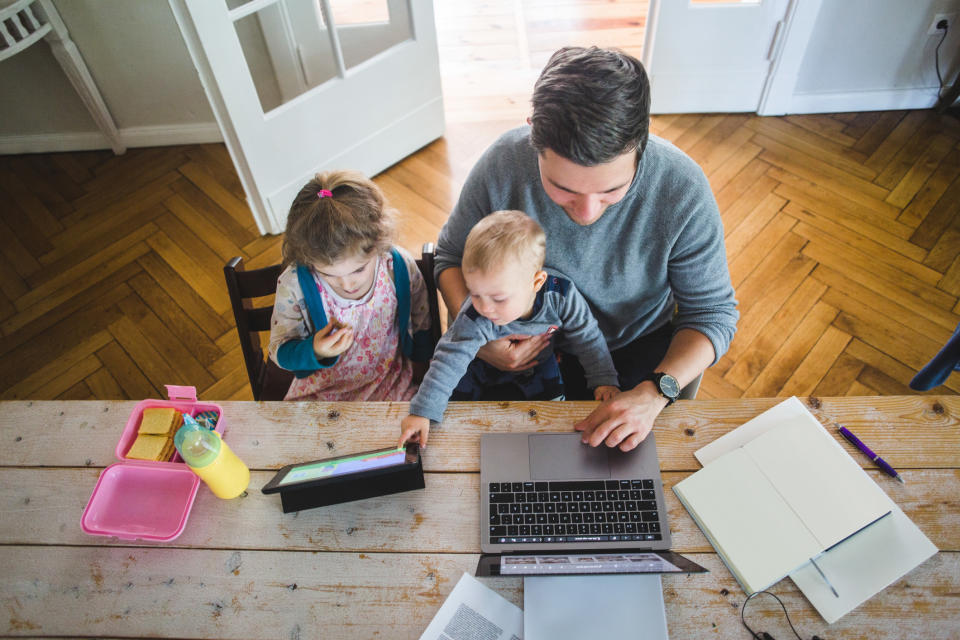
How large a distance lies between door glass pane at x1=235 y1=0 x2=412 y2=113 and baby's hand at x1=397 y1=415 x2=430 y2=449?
65.6 inches

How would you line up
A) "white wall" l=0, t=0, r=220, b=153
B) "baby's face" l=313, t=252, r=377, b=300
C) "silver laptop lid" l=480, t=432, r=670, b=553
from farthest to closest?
"white wall" l=0, t=0, r=220, b=153, "baby's face" l=313, t=252, r=377, b=300, "silver laptop lid" l=480, t=432, r=670, b=553

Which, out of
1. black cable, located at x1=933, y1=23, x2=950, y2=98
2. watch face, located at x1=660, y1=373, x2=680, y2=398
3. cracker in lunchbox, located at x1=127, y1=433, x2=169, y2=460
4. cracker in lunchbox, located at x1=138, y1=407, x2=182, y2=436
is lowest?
black cable, located at x1=933, y1=23, x2=950, y2=98

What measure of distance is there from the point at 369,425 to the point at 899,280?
2047mm

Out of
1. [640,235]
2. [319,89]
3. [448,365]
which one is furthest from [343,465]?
[319,89]

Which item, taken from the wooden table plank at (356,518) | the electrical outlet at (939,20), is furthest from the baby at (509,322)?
the electrical outlet at (939,20)

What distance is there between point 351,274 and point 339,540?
53 centimetres

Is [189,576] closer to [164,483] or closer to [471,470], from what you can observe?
[164,483]

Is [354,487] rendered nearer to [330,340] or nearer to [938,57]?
[330,340]

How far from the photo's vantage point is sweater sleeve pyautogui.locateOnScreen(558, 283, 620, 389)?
48.7 inches

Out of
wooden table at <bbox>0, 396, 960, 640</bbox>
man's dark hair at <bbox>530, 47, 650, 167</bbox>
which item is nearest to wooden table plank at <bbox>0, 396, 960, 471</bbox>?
wooden table at <bbox>0, 396, 960, 640</bbox>

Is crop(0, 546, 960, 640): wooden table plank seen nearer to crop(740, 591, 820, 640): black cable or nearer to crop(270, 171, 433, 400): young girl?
crop(740, 591, 820, 640): black cable

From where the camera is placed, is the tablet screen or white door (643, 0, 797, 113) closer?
the tablet screen

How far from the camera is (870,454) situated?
39.9 inches

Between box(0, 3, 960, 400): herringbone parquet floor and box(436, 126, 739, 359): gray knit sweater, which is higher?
box(436, 126, 739, 359): gray knit sweater
